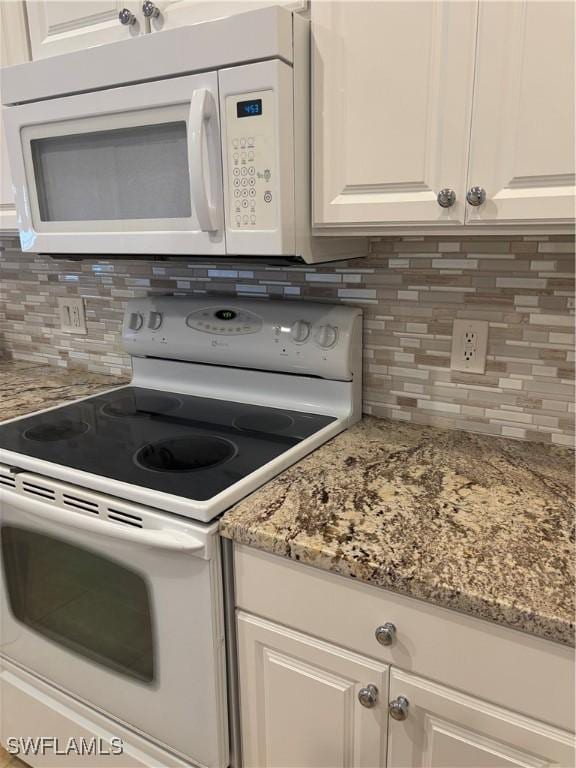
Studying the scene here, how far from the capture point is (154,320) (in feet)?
5.45

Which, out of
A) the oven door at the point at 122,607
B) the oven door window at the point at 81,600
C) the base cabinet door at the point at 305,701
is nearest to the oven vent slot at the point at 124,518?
the oven door at the point at 122,607

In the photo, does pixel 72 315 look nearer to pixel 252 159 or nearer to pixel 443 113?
pixel 252 159

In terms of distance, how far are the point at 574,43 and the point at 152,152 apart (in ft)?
2.65

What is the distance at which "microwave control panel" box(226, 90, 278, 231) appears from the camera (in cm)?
106

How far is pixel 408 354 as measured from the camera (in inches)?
55.4

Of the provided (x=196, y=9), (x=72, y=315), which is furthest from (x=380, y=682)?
(x=72, y=315)

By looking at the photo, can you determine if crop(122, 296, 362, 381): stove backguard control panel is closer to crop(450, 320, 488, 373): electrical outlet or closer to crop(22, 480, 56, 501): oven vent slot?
crop(450, 320, 488, 373): electrical outlet

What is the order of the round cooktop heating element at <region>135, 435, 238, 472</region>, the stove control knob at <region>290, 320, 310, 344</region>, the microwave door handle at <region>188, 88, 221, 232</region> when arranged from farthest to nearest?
the stove control knob at <region>290, 320, 310, 344</region> < the round cooktop heating element at <region>135, 435, 238, 472</region> < the microwave door handle at <region>188, 88, 221, 232</region>

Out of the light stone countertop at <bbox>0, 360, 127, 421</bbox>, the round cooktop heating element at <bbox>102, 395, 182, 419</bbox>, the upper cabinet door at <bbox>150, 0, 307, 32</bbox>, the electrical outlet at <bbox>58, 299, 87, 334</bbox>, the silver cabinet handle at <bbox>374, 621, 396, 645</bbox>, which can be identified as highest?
the upper cabinet door at <bbox>150, 0, 307, 32</bbox>

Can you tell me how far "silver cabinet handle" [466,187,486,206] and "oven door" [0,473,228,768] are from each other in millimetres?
726

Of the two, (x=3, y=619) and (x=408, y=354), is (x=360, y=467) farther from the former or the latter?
(x=3, y=619)

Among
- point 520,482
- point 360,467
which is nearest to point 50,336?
point 360,467

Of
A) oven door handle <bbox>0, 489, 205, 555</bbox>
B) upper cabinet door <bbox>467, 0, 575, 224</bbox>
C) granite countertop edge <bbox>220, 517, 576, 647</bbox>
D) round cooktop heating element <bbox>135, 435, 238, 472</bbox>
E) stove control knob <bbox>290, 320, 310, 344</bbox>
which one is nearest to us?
granite countertop edge <bbox>220, 517, 576, 647</bbox>

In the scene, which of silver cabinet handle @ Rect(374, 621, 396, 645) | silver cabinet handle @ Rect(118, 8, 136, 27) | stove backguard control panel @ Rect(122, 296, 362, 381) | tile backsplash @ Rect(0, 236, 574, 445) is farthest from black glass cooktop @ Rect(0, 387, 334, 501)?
silver cabinet handle @ Rect(118, 8, 136, 27)
